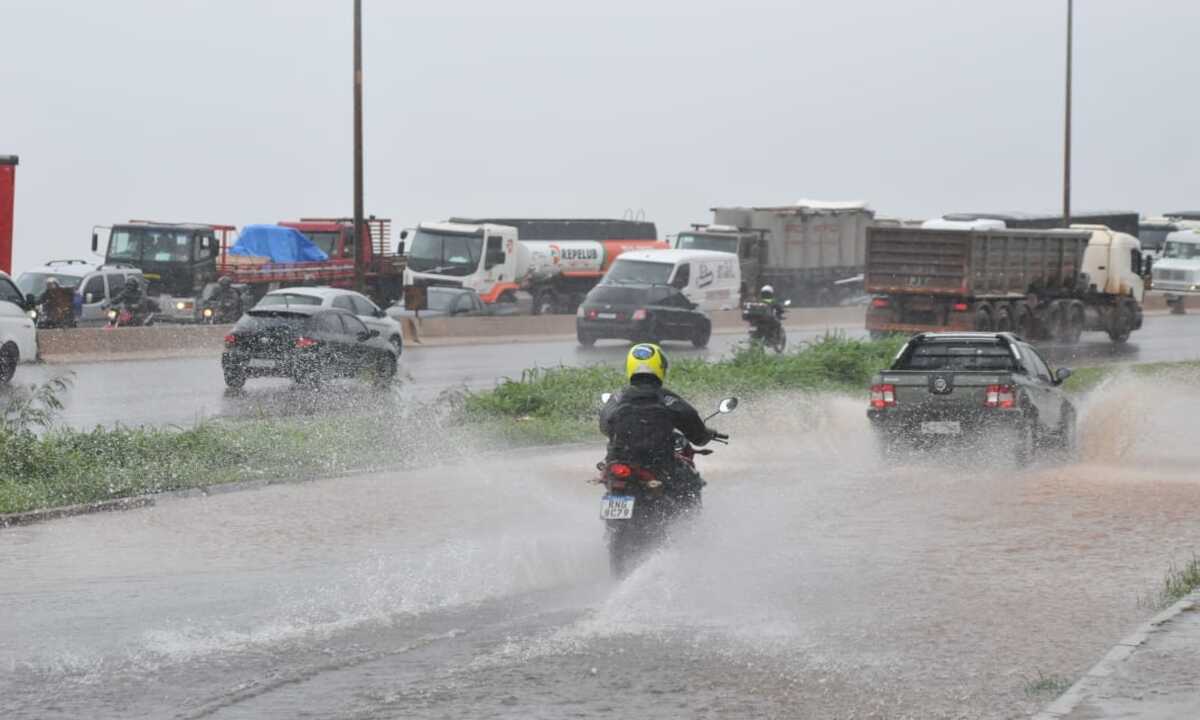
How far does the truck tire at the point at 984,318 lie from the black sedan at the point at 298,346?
15.7 m

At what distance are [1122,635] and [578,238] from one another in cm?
4923

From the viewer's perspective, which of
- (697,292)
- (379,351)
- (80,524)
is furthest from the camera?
(697,292)

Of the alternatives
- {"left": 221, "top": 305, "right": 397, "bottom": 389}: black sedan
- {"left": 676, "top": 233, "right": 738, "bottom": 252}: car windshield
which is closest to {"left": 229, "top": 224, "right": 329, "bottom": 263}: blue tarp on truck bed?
{"left": 676, "top": 233, "right": 738, "bottom": 252}: car windshield

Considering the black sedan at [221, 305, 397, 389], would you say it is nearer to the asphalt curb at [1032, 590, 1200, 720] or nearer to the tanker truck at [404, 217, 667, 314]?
the asphalt curb at [1032, 590, 1200, 720]

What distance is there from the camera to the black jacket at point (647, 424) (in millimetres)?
11633

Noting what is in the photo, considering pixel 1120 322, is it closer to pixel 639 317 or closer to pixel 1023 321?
pixel 1023 321

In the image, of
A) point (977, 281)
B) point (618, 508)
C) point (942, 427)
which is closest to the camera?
point (618, 508)

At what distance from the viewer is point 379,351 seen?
103ft

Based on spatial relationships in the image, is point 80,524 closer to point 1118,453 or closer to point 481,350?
point 1118,453

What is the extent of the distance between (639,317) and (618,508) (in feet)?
102

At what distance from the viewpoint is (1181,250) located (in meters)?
64.1

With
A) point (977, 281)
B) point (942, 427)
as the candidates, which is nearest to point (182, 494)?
point (942, 427)

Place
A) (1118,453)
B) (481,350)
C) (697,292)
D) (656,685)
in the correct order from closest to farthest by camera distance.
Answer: (656,685) → (1118,453) → (481,350) → (697,292)

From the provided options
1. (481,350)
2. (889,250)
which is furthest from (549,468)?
(889,250)
